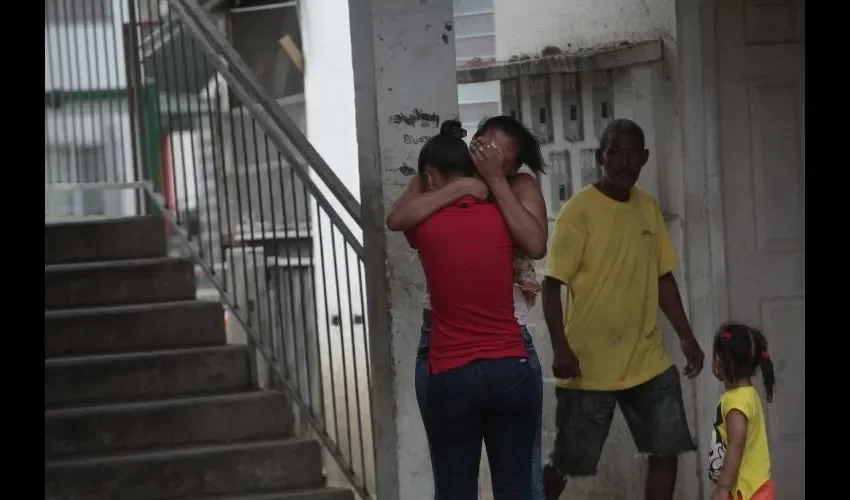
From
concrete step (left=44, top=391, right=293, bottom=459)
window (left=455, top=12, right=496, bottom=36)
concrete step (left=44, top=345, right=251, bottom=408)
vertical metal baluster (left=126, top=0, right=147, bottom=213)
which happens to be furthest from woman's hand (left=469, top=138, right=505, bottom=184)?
window (left=455, top=12, right=496, bottom=36)

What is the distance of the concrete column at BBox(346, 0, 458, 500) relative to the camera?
6398mm

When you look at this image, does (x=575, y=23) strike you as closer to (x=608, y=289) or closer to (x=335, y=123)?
(x=608, y=289)

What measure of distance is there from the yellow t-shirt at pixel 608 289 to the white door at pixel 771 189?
77cm

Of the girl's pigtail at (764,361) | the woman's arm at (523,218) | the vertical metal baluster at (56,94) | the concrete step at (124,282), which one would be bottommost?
the girl's pigtail at (764,361)

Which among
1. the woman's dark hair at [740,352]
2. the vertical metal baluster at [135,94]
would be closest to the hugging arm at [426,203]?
the woman's dark hair at [740,352]

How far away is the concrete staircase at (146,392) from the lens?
7.35 metres

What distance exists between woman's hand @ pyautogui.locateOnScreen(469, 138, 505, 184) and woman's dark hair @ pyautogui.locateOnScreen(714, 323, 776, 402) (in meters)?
1.08

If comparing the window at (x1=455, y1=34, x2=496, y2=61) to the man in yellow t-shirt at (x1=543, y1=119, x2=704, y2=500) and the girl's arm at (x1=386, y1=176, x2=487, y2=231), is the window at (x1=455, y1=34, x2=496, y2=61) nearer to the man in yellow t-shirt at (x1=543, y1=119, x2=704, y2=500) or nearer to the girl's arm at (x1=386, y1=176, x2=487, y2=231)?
the man in yellow t-shirt at (x1=543, y1=119, x2=704, y2=500)

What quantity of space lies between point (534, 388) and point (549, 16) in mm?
3433

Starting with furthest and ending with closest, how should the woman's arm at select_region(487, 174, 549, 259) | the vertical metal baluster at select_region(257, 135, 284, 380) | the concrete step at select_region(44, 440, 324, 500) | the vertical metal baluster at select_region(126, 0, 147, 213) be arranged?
the vertical metal baluster at select_region(126, 0, 147, 213), the vertical metal baluster at select_region(257, 135, 284, 380), the concrete step at select_region(44, 440, 324, 500), the woman's arm at select_region(487, 174, 549, 259)

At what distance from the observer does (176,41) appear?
8414 mm

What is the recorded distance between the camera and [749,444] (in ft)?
19.7

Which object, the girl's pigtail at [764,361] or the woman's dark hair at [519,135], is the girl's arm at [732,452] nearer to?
the girl's pigtail at [764,361]
